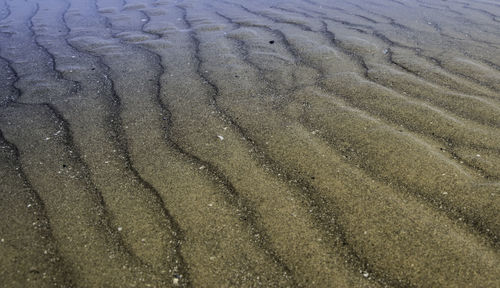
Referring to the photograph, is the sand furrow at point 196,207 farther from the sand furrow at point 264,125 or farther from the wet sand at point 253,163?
the sand furrow at point 264,125

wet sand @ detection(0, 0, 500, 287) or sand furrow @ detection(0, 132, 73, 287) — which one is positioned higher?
wet sand @ detection(0, 0, 500, 287)

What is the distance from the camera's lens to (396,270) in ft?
3.59

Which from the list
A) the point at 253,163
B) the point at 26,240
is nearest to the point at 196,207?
Answer: the point at 253,163

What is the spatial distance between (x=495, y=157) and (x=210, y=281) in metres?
1.19

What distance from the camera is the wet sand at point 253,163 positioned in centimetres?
113

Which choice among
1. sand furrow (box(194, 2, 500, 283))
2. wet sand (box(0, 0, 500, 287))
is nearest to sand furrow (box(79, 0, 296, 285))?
wet sand (box(0, 0, 500, 287))

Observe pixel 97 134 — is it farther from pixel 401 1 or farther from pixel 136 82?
pixel 401 1

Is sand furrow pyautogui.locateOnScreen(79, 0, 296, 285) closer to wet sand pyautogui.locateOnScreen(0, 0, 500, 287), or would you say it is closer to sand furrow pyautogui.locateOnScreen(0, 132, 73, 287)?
wet sand pyautogui.locateOnScreen(0, 0, 500, 287)

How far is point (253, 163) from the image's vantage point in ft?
5.08

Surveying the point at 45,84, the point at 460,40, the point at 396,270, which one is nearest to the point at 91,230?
the point at 396,270

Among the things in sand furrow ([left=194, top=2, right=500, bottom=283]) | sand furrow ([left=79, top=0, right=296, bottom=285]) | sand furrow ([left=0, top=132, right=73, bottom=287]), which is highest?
sand furrow ([left=194, top=2, right=500, bottom=283])

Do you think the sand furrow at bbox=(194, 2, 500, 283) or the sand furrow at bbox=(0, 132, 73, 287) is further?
the sand furrow at bbox=(194, 2, 500, 283)

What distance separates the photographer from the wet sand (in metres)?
1.13

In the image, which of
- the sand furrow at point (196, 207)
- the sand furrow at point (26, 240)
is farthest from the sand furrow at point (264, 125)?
the sand furrow at point (26, 240)
